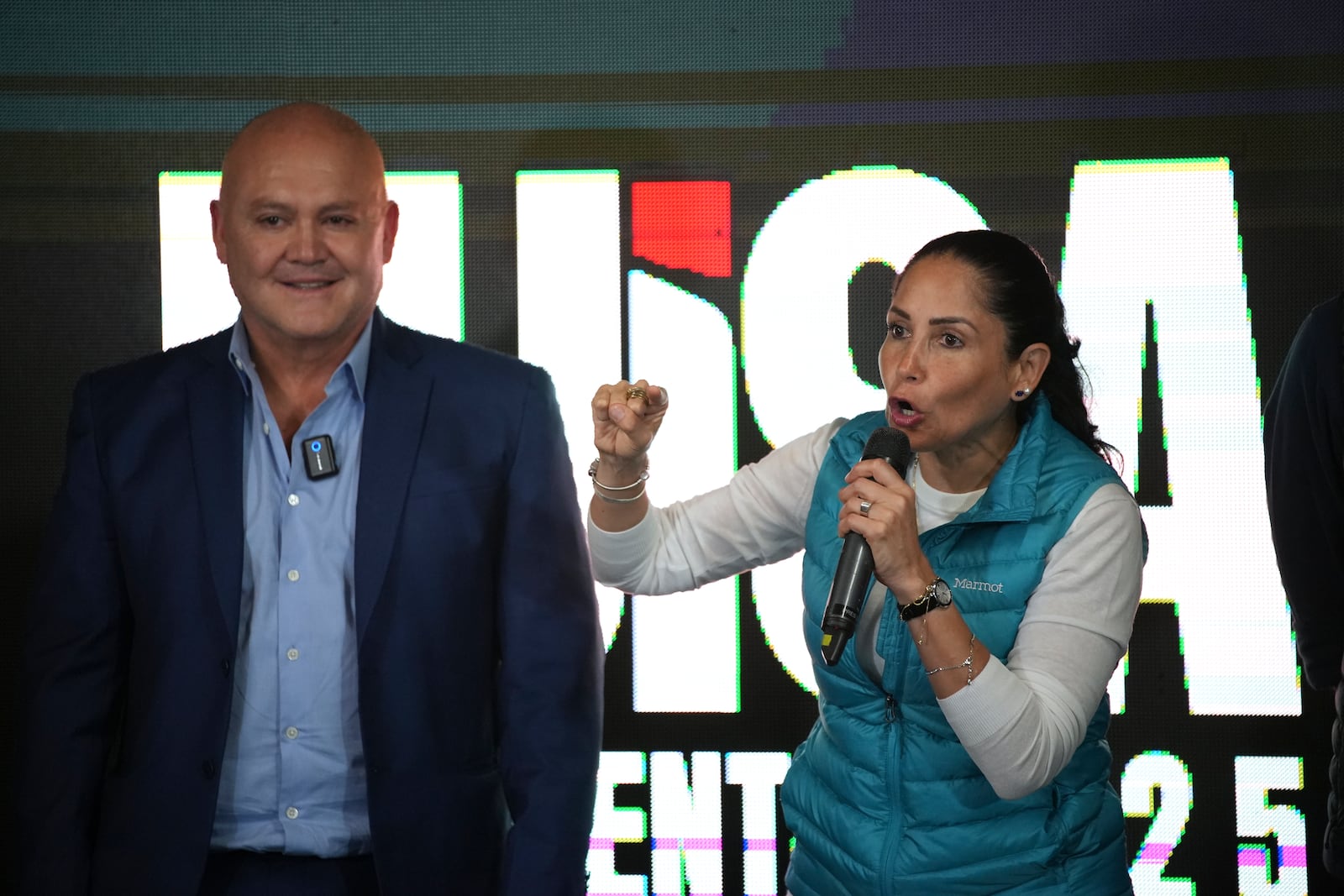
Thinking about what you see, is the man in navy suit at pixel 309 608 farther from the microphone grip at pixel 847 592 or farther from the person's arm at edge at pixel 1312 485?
the person's arm at edge at pixel 1312 485

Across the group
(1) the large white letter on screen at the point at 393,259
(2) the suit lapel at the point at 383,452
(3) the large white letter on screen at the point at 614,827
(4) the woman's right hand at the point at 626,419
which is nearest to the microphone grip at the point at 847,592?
(4) the woman's right hand at the point at 626,419

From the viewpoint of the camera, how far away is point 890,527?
1.75m

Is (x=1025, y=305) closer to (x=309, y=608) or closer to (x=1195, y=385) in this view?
(x=309, y=608)

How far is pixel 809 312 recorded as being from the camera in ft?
10.8

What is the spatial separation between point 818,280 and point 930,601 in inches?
65.0

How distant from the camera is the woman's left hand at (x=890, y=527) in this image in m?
1.76

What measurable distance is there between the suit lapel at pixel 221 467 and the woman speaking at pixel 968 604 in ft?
1.80

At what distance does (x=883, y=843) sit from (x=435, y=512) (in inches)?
31.3

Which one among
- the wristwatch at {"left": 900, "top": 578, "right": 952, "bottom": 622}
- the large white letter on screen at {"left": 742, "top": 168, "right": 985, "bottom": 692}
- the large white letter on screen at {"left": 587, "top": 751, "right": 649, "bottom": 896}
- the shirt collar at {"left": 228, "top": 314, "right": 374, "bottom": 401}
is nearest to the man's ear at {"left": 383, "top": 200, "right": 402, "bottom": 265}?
the shirt collar at {"left": 228, "top": 314, "right": 374, "bottom": 401}

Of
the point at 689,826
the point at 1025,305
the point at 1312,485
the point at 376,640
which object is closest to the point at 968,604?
the point at 1025,305

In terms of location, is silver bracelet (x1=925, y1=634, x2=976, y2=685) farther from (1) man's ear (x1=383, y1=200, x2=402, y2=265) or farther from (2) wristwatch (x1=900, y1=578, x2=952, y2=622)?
(1) man's ear (x1=383, y1=200, x2=402, y2=265)

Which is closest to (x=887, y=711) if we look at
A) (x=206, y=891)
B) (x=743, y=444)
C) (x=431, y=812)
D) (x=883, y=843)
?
(x=883, y=843)

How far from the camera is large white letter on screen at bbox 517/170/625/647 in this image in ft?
10.9

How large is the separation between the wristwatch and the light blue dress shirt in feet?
2.58
